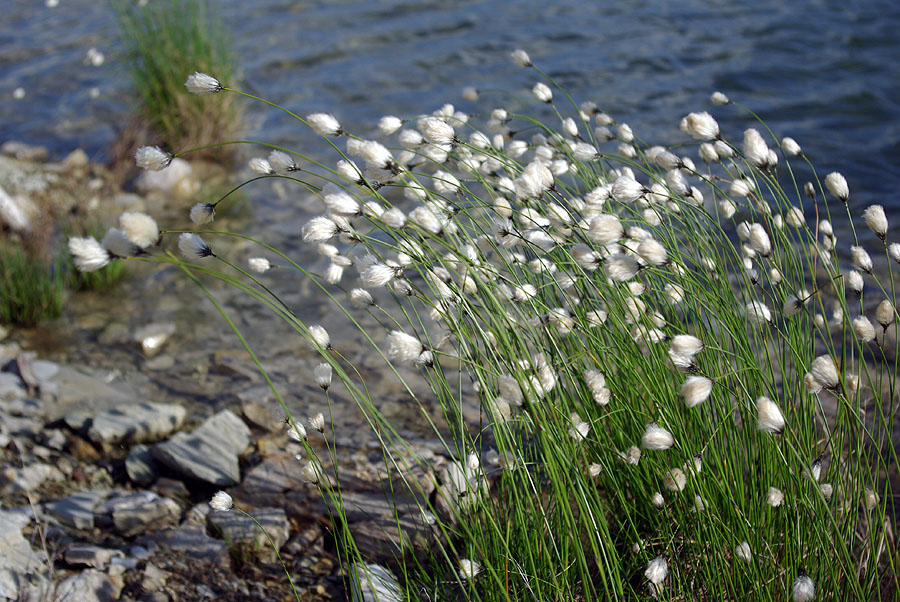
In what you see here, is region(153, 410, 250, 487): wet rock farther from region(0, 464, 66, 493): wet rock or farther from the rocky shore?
region(0, 464, 66, 493): wet rock

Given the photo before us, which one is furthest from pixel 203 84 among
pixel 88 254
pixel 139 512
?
pixel 139 512

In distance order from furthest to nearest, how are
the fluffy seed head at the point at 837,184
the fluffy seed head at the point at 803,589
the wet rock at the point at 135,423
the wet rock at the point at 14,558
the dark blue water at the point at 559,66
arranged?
1. the dark blue water at the point at 559,66
2. the wet rock at the point at 135,423
3. the wet rock at the point at 14,558
4. the fluffy seed head at the point at 837,184
5. the fluffy seed head at the point at 803,589

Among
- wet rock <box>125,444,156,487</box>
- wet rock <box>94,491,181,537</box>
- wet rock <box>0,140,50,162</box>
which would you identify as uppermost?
wet rock <box>94,491,181,537</box>

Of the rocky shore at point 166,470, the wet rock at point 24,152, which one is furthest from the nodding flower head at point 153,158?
the wet rock at point 24,152

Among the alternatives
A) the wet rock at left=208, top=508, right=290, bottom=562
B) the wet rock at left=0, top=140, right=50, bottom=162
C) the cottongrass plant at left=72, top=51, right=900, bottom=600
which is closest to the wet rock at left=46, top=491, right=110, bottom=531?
the wet rock at left=208, top=508, right=290, bottom=562

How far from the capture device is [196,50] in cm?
624

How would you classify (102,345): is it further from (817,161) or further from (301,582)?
(817,161)

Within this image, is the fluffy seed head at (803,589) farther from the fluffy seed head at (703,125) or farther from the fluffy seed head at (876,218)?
the fluffy seed head at (703,125)

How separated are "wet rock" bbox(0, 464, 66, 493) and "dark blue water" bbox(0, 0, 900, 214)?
14.8 feet

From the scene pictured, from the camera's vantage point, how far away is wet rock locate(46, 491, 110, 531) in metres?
2.60

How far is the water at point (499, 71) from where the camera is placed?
598 cm

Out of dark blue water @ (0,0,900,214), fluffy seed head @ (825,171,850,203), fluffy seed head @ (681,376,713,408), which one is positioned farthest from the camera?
dark blue water @ (0,0,900,214)

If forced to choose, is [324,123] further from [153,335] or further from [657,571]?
[153,335]

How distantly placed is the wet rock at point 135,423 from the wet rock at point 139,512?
470 mm
